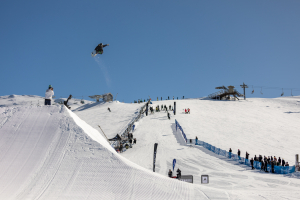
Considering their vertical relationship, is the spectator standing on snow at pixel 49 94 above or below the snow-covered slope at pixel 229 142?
above

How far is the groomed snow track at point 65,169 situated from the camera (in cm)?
813

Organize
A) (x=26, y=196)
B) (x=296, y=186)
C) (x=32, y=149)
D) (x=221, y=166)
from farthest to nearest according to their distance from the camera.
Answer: (x=221, y=166) → (x=296, y=186) → (x=32, y=149) → (x=26, y=196)

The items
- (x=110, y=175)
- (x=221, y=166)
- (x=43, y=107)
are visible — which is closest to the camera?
(x=110, y=175)

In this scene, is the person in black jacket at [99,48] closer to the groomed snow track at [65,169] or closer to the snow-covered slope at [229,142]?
the snow-covered slope at [229,142]

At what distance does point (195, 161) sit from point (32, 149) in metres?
12.5

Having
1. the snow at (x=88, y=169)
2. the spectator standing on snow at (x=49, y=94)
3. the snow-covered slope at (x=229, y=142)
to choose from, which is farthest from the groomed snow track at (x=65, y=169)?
the snow-covered slope at (x=229, y=142)

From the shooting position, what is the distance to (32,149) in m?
9.84

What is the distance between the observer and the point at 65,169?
8.95 meters

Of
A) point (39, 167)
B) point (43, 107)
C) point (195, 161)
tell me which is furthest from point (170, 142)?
point (39, 167)

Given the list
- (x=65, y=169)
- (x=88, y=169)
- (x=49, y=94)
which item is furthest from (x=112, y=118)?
(x=88, y=169)

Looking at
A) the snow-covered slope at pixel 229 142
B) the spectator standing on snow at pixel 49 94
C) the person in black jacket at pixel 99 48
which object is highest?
the person in black jacket at pixel 99 48

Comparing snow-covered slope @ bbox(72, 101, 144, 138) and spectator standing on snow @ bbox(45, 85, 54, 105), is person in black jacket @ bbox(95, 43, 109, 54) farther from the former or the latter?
snow-covered slope @ bbox(72, 101, 144, 138)

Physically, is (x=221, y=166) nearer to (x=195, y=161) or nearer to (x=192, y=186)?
(x=195, y=161)

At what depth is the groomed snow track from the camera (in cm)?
813
